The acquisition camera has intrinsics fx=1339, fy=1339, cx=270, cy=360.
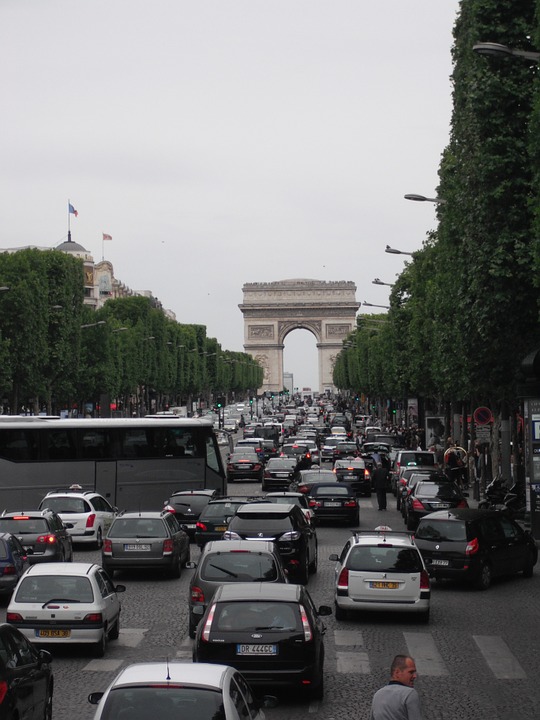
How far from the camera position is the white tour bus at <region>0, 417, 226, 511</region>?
37.1 metres

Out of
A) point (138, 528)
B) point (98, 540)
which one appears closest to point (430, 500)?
point (98, 540)

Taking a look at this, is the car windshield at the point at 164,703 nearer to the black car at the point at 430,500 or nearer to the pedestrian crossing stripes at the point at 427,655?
the pedestrian crossing stripes at the point at 427,655

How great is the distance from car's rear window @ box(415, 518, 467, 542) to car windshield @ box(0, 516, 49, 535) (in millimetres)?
7208

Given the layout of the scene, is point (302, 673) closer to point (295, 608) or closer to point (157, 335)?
point (295, 608)

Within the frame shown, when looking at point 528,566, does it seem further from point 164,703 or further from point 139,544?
point 164,703

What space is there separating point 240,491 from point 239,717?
1706 inches

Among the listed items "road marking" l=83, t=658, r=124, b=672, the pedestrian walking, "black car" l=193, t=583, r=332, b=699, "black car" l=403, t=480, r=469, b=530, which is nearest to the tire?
"black car" l=403, t=480, r=469, b=530

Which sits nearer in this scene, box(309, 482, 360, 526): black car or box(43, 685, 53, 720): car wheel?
box(43, 685, 53, 720): car wheel

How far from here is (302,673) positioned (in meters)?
13.8

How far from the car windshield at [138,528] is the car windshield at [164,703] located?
16326mm

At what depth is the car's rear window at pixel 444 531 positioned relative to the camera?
78.9ft

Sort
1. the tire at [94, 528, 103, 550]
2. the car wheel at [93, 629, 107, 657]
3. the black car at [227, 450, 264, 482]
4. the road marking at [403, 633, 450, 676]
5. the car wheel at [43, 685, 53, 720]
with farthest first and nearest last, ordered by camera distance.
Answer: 1. the black car at [227, 450, 264, 482]
2. the tire at [94, 528, 103, 550]
3. the car wheel at [93, 629, 107, 657]
4. the road marking at [403, 633, 450, 676]
5. the car wheel at [43, 685, 53, 720]

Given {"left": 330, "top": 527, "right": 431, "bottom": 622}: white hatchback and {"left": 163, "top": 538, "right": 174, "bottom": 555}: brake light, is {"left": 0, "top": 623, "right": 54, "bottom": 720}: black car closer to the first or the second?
{"left": 330, "top": 527, "right": 431, "bottom": 622}: white hatchback

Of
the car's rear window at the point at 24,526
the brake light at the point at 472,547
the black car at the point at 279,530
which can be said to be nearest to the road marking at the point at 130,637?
the black car at the point at 279,530
